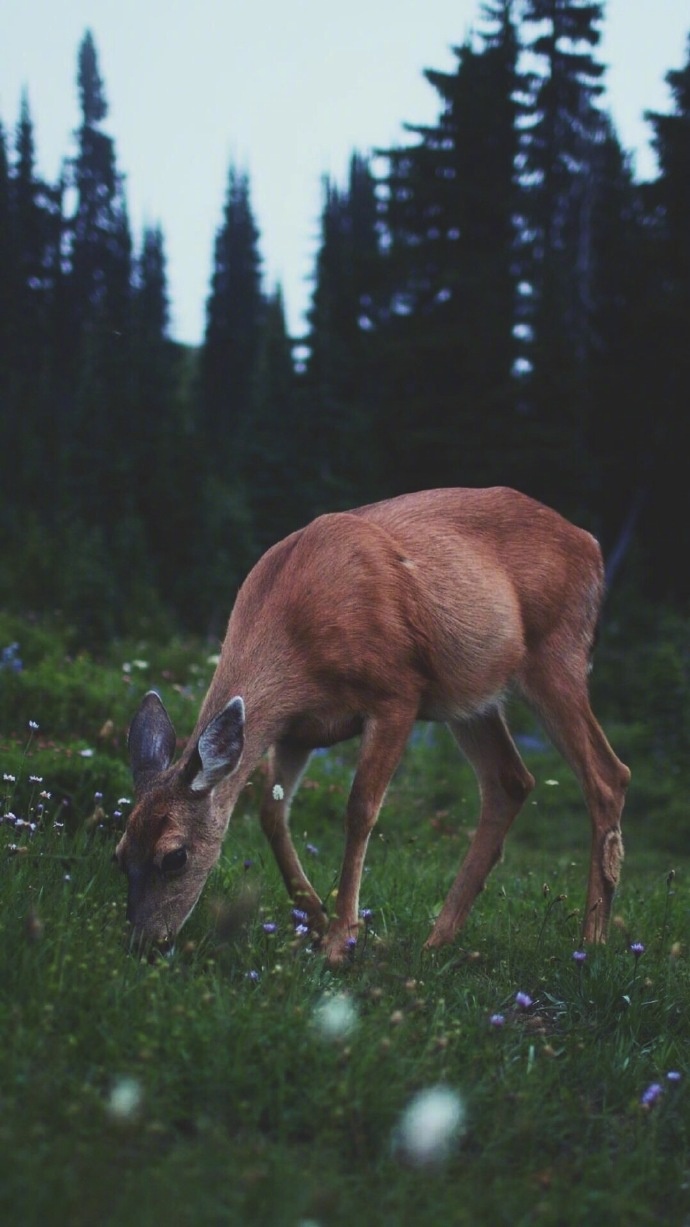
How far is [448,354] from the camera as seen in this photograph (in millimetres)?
23703

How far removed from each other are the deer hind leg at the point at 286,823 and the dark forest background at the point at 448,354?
11005mm

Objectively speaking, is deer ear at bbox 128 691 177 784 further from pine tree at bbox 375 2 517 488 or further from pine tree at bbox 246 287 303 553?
→ pine tree at bbox 246 287 303 553

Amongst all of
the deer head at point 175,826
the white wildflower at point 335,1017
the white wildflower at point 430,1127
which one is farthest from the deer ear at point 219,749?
the white wildflower at point 430,1127

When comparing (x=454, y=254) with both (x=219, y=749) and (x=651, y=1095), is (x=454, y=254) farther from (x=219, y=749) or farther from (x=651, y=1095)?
(x=651, y=1095)

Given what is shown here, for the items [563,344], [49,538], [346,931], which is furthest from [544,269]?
[346,931]

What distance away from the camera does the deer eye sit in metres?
4.37

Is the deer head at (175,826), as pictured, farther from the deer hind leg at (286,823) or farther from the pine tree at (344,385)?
the pine tree at (344,385)

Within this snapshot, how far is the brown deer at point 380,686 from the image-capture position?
14.9ft

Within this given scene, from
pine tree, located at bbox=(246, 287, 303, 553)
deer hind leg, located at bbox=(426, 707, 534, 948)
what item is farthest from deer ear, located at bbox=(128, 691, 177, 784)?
pine tree, located at bbox=(246, 287, 303, 553)

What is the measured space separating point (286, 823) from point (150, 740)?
2.70ft

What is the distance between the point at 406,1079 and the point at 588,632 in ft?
10.7

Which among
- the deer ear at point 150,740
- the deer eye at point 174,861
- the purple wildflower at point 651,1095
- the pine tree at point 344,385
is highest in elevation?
the pine tree at point 344,385

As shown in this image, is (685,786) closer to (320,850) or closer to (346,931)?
(320,850)

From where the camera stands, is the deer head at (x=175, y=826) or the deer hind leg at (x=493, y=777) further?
the deer hind leg at (x=493, y=777)
